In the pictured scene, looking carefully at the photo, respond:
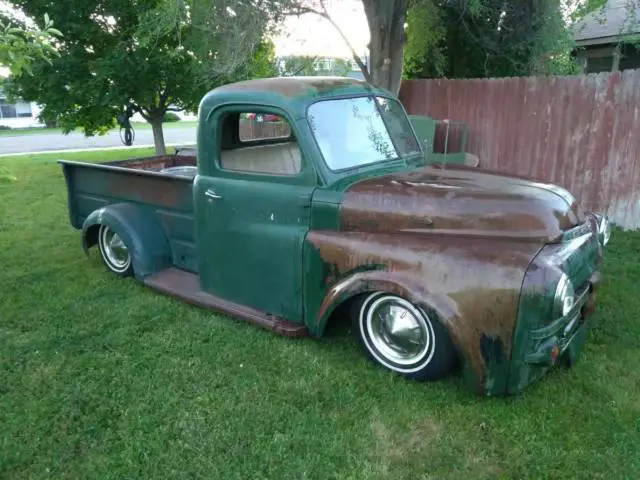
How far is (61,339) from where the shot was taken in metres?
3.95

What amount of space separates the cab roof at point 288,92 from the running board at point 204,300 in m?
1.42

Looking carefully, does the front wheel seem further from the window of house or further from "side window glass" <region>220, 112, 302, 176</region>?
the window of house

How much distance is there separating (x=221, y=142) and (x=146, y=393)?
1855 millimetres

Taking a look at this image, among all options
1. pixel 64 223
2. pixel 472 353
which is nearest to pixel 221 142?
pixel 472 353

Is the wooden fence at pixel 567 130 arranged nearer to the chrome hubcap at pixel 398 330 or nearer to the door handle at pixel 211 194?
the chrome hubcap at pixel 398 330

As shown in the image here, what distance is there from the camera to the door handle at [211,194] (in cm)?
399

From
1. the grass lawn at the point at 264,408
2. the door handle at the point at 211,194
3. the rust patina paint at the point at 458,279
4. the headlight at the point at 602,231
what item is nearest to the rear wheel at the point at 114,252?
the grass lawn at the point at 264,408

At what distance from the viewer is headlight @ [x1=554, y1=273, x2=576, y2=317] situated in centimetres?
280

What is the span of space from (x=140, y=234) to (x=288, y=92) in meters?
2.03

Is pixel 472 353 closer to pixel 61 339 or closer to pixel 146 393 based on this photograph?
pixel 146 393

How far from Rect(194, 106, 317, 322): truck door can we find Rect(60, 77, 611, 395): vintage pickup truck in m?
0.01

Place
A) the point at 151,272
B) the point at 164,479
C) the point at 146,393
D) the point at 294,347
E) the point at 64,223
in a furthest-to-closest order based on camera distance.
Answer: the point at 64,223, the point at 151,272, the point at 294,347, the point at 146,393, the point at 164,479

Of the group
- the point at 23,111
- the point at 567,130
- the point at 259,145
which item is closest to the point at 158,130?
the point at 259,145

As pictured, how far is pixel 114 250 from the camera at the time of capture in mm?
5184
